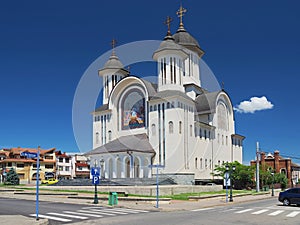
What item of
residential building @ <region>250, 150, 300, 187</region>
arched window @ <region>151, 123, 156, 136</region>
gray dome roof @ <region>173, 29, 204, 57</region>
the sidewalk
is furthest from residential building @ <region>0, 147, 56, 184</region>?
residential building @ <region>250, 150, 300, 187</region>

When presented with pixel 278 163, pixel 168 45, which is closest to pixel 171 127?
pixel 168 45

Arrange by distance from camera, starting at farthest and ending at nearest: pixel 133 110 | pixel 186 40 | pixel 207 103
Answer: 1. pixel 186 40
2. pixel 207 103
3. pixel 133 110

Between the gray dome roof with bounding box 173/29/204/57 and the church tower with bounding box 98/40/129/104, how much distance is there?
10.4 meters

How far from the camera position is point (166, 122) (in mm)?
45562

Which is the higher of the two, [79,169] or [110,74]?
[110,74]

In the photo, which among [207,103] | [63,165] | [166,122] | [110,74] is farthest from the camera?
[63,165]

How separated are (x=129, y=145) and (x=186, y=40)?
2393 cm

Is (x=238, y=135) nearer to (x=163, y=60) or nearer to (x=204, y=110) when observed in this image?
(x=204, y=110)

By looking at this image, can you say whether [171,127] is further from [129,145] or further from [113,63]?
[113,63]

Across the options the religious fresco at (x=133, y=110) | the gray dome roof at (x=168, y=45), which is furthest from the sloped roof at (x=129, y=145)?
the gray dome roof at (x=168, y=45)

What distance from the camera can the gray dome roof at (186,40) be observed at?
60094 mm

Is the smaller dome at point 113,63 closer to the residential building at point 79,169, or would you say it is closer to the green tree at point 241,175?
the green tree at point 241,175

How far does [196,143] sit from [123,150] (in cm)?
1113

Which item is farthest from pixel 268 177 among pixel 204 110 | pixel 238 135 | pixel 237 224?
pixel 237 224
